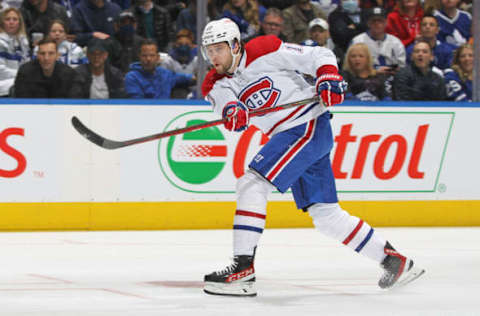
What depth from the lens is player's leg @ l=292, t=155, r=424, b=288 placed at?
4.23m

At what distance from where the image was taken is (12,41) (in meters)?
6.88

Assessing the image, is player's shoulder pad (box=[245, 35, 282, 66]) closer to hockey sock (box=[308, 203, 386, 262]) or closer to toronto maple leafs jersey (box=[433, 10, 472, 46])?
hockey sock (box=[308, 203, 386, 262])

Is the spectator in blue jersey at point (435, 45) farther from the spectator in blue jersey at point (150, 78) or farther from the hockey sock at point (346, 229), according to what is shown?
the hockey sock at point (346, 229)

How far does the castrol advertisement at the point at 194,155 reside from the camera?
6.66 meters

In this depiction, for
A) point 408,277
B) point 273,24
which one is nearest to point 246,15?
point 273,24

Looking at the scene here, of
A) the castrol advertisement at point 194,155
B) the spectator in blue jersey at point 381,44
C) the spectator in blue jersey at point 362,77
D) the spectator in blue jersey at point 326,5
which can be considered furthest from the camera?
the spectator in blue jersey at point 326,5

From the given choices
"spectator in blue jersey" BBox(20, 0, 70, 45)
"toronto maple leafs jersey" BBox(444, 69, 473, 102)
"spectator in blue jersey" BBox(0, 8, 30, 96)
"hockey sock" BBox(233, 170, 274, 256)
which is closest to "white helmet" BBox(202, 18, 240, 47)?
"hockey sock" BBox(233, 170, 274, 256)

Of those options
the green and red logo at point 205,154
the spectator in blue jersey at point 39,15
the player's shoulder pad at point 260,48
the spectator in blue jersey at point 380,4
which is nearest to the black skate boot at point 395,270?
the player's shoulder pad at point 260,48

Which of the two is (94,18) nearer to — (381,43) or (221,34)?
(381,43)

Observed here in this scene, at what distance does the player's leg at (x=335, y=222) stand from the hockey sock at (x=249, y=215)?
9.0 inches

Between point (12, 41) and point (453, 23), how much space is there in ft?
12.1

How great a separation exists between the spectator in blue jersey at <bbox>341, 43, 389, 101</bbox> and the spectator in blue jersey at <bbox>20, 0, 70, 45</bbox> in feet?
7.01

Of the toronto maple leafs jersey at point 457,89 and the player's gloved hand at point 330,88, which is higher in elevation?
the player's gloved hand at point 330,88

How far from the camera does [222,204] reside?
22.9 ft
